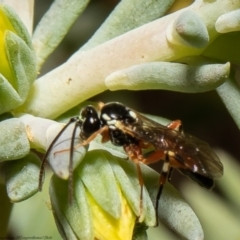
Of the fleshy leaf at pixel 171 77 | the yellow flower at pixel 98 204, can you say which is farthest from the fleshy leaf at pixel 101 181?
the fleshy leaf at pixel 171 77

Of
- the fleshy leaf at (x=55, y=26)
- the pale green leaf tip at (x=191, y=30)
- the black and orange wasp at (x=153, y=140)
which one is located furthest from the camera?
the fleshy leaf at (x=55, y=26)

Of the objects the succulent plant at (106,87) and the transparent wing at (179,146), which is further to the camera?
the transparent wing at (179,146)

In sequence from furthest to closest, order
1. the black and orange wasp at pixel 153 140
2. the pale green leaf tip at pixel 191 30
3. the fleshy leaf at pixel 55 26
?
the fleshy leaf at pixel 55 26 → the black and orange wasp at pixel 153 140 → the pale green leaf tip at pixel 191 30

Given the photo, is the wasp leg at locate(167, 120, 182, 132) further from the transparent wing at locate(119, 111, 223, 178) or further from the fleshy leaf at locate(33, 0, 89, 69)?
the fleshy leaf at locate(33, 0, 89, 69)

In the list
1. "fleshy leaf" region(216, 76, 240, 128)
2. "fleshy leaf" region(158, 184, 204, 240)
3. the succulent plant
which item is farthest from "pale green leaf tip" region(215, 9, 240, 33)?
"fleshy leaf" region(158, 184, 204, 240)

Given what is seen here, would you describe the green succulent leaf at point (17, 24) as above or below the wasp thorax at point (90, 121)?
above

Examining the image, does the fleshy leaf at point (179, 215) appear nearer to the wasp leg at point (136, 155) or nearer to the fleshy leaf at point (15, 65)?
the wasp leg at point (136, 155)

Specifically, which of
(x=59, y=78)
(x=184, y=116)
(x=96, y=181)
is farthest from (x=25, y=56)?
(x=184, y=116)
